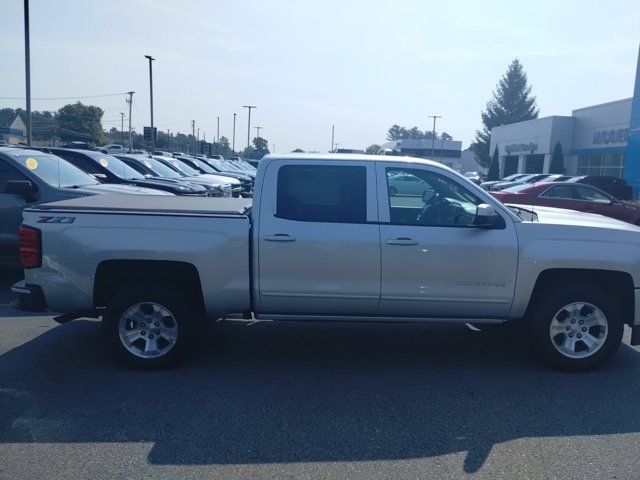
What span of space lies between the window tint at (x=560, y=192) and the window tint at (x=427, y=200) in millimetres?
11080

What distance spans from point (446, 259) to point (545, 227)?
98 cm

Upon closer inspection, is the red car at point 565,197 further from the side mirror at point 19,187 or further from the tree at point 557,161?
the tree at point 557,161

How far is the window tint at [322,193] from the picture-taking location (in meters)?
5.44

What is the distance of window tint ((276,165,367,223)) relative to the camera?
544cm

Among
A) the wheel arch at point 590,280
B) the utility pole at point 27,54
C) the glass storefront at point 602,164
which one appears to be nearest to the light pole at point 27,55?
the utility pole at point 27,54

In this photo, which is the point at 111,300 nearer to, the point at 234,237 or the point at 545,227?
the point at 234,237

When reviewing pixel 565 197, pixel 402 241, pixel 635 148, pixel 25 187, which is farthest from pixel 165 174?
Answer: pixel 635 148

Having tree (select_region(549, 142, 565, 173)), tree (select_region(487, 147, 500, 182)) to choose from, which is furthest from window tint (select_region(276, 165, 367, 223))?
tree (select_region(487, 147, 500, 182))

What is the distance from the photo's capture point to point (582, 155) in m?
44.9

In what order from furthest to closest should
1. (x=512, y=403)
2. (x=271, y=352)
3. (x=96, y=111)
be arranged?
1. (x=96, y=111)
2. (x=271, y=352)
3. (x=512, y=403)

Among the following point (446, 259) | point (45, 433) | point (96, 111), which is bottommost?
point (45, 433)

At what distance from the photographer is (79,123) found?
79688mm

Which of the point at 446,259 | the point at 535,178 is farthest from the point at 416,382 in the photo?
the point at 535,178

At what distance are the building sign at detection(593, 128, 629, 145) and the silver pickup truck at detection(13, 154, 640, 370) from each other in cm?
3512
